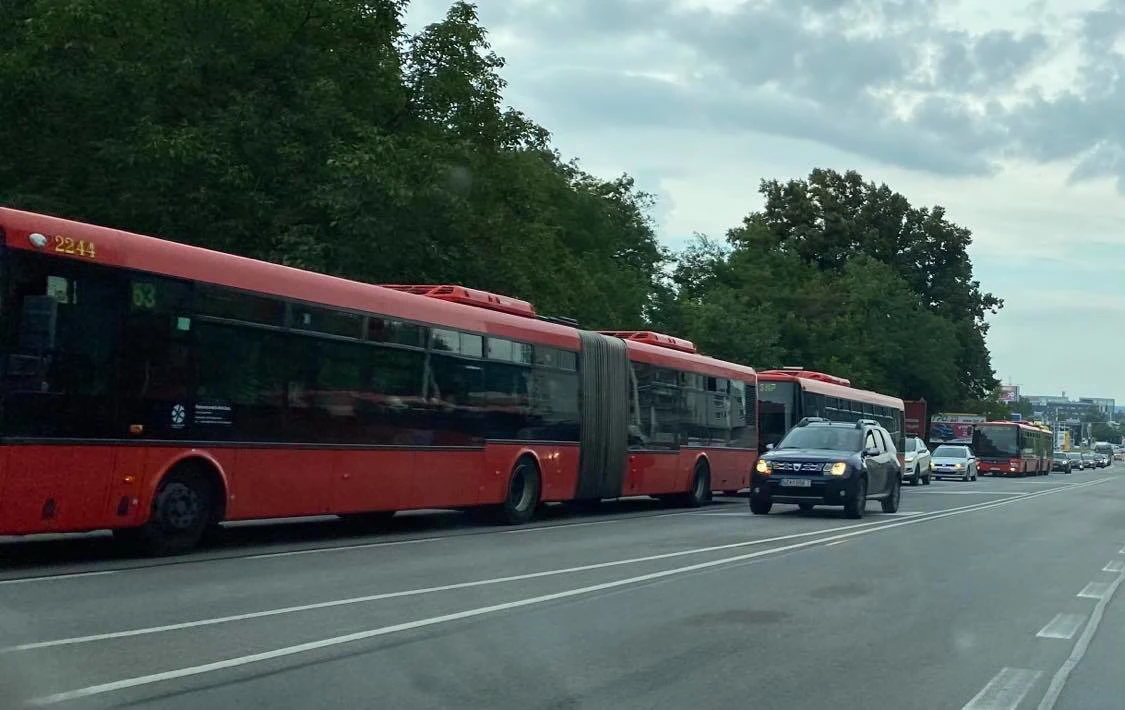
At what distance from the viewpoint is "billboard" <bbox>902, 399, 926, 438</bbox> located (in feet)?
206

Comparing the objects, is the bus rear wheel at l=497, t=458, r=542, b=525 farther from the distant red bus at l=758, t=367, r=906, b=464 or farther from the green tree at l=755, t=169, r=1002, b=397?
the green tree at l=755, t=169, r=1002, b=397

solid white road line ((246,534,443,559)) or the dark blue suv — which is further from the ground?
the dark blue suv

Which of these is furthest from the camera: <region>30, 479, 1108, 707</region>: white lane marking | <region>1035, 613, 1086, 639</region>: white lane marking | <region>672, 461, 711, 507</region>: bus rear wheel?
<region>672, 461, 711, 507</region>: bus rear wheel

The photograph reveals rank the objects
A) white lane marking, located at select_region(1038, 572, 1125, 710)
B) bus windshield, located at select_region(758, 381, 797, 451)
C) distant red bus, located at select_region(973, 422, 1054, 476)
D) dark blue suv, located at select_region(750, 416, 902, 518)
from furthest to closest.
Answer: distant red bus, located at select_region(973, 422, 1054, 476), bus windshield, located at select_region(758, 381, 797, 451), dark blue suv, located at select_region(750, 416, 902, 518), white lane marking, located at select_region(1038, 572, 1125, 710)

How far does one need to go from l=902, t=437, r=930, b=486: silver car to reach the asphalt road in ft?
108

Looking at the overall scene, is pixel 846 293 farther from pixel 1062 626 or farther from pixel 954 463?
pixel 1062 626

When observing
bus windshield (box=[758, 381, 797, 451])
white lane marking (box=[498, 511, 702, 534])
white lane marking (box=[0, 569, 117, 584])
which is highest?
bus windshield (box=[758, 381, 797, 451])

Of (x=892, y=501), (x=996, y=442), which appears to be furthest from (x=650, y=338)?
(x=996, y=442)

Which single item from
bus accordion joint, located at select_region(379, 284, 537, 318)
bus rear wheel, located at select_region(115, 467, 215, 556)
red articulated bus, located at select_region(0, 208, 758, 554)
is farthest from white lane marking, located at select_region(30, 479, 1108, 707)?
bus accordion joint, located at select_region(379, 284, 537, 318)

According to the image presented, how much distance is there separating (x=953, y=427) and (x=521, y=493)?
6402 cm

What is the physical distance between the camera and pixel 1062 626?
10.6 meters

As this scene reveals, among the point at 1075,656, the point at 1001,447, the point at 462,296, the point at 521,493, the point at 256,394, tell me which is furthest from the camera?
the point at 1001,447

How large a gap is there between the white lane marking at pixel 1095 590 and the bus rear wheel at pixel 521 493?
8.71 metres

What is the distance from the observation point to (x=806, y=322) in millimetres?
69250
